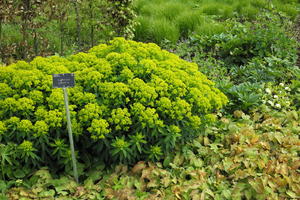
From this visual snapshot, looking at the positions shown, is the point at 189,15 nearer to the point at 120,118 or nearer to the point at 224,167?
the point at 224,167

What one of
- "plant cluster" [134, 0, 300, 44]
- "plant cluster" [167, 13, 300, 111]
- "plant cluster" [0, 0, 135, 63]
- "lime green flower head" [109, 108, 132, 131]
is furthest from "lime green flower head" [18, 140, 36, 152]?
"plant cluster" [134, 0, 300, 44]

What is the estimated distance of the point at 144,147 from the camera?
3.07 m

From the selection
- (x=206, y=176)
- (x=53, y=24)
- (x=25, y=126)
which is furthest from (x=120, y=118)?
(x=53, y=24)

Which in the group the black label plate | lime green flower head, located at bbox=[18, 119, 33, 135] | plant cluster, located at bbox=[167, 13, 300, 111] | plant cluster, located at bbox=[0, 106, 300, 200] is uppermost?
the black label plate

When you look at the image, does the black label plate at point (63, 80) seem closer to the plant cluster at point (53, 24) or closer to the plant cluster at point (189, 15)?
the plant cluster at point (53, 24)

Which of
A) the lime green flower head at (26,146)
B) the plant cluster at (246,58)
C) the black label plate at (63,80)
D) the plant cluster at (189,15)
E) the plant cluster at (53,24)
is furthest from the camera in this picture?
the plant cluster at (189,15)

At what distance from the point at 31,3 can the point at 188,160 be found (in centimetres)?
344

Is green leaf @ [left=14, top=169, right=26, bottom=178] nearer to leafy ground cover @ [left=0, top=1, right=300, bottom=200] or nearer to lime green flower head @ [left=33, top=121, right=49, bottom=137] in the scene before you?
leafy ground cover @ [left=0, top=1, right=300, bottom=200]

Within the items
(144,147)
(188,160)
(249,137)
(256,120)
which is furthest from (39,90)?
(256,120)

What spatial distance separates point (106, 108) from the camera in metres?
2.87

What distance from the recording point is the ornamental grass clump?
278 cm

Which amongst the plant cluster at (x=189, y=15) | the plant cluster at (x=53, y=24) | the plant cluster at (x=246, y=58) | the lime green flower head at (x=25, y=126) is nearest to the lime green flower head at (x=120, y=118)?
the lime green flower head at (x=25, y=126)

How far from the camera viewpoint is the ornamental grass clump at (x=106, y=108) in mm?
2781

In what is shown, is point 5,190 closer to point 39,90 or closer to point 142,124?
point 39,90
